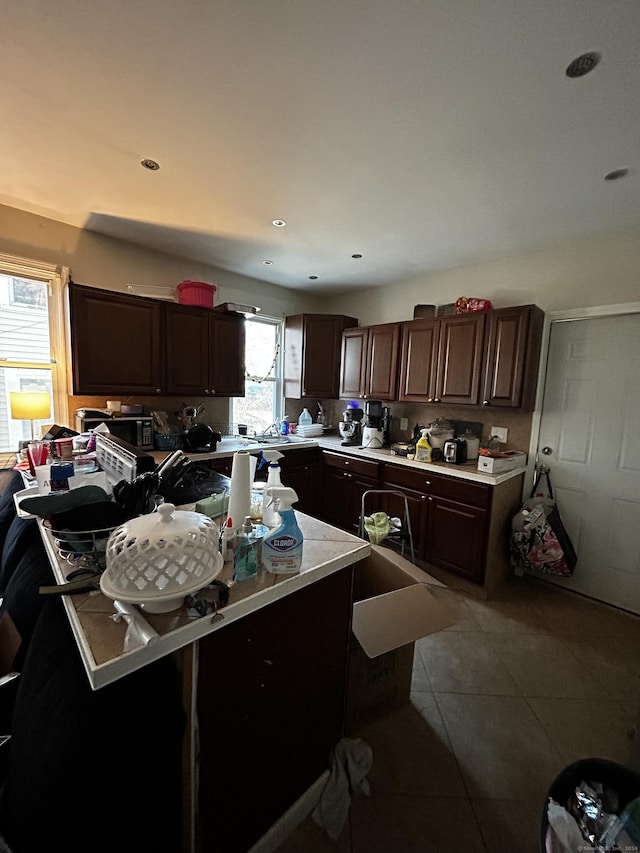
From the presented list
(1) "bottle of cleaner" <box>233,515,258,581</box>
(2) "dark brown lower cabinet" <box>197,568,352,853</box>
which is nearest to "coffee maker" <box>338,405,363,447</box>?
(2) "dark brown lower cabinet" <box>197,568,352,853</box>

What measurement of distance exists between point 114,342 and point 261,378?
1.58 meters

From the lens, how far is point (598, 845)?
874mm

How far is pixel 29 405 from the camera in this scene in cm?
226

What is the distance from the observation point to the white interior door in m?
2.34

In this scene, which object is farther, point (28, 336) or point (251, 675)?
point (28, 336)

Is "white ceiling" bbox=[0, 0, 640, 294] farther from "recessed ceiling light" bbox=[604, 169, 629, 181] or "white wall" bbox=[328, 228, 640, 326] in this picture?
"white wall" bbox=[328, 228, 640, 326]

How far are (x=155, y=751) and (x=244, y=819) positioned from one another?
1.64ft

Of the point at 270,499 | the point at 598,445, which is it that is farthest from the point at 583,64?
the point at 598,445

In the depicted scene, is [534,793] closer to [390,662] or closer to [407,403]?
[390,662]

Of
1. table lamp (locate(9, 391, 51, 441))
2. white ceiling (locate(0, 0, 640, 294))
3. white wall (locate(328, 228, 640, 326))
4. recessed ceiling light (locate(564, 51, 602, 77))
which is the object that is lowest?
table lamp (locate(9, 391, 51, 441))

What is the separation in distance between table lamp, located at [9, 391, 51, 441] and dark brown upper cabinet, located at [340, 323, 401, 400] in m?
2.59

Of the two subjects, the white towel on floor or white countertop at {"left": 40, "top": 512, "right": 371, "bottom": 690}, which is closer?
white countertop at {"left": 40, "top": 512, "right": 371, "bottom": 690}

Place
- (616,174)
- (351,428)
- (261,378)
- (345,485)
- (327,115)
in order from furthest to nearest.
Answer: (261,378)
(351,428)
(345,485)
(616,174)
(327,115)

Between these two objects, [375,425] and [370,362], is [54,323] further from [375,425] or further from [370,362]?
[375,425]
